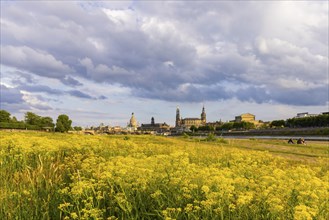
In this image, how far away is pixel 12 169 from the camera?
394 inches

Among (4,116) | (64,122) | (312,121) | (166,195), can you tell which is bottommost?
(166,195)

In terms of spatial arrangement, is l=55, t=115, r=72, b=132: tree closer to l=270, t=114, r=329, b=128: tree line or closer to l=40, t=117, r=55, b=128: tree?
l=40, t=117, r=55, b=128: tree

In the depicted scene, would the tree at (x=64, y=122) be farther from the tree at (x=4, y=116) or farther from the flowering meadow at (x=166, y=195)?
the flowering meadow at (x=166, y=195)

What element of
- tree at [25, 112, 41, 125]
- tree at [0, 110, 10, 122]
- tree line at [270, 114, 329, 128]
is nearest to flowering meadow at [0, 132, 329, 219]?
tree at [0, 110, 10, 122]

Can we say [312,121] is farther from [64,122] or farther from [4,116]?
[4,116]

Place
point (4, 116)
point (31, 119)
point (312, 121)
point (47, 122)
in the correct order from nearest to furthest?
point (4, 116) → point (31, 119) → point (47, 122) → point (312, 121)

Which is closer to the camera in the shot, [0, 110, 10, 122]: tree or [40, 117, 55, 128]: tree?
[0, 110, 10, 122]: tree

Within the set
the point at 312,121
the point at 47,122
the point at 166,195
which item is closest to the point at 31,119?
the point at 47,122

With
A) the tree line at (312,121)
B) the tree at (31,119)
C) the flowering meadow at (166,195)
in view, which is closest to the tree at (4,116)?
the tree at (31,119)

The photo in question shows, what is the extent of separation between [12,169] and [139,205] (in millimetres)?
5679

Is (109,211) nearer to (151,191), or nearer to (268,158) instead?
(151,191)

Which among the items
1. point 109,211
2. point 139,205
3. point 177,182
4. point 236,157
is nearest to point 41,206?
point 109,211

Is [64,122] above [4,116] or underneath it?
underneath

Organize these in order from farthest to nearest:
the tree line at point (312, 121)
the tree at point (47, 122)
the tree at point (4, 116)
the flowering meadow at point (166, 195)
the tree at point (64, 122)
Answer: the tree line at point (312, 121), the tree at point (47, 122), the tree at point (64, 122), the tree at point (4, 116), the flowering meadow at point (166, 195)
